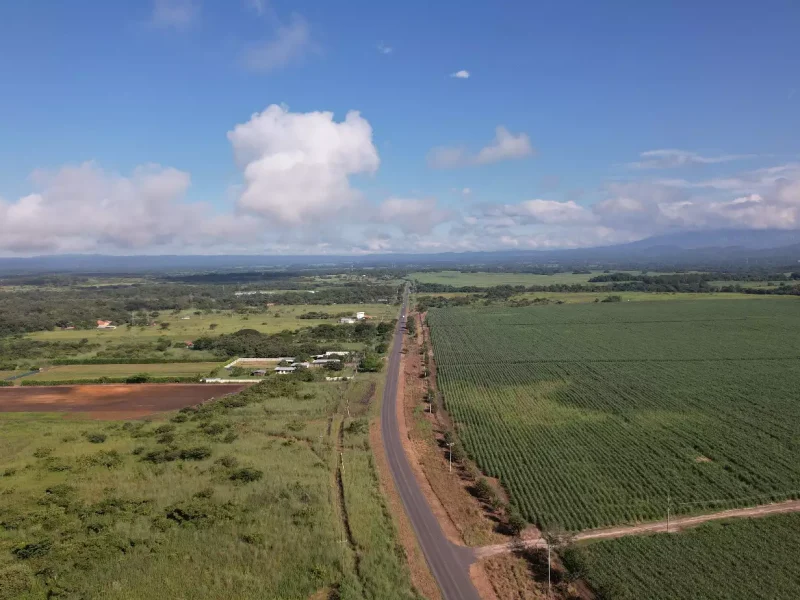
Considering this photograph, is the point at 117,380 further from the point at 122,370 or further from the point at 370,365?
the point at 370,365

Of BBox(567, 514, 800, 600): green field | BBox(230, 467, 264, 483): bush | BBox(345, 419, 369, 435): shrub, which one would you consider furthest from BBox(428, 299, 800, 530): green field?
BBox(230, 467, 264, 483): bush

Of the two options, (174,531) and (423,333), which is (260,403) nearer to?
(174,531)

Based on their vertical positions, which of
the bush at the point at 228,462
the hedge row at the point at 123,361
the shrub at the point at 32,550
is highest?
the hedge row at the point at 123,361

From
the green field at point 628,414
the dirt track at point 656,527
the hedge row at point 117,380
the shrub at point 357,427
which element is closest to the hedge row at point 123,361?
the hedge row at point 117,380

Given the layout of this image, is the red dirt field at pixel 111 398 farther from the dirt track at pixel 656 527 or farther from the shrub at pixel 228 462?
the dirt track at pixel 656 527

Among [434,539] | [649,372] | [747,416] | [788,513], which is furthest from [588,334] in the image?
[434,539]

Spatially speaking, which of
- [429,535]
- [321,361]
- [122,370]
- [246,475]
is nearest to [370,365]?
[321,361]
